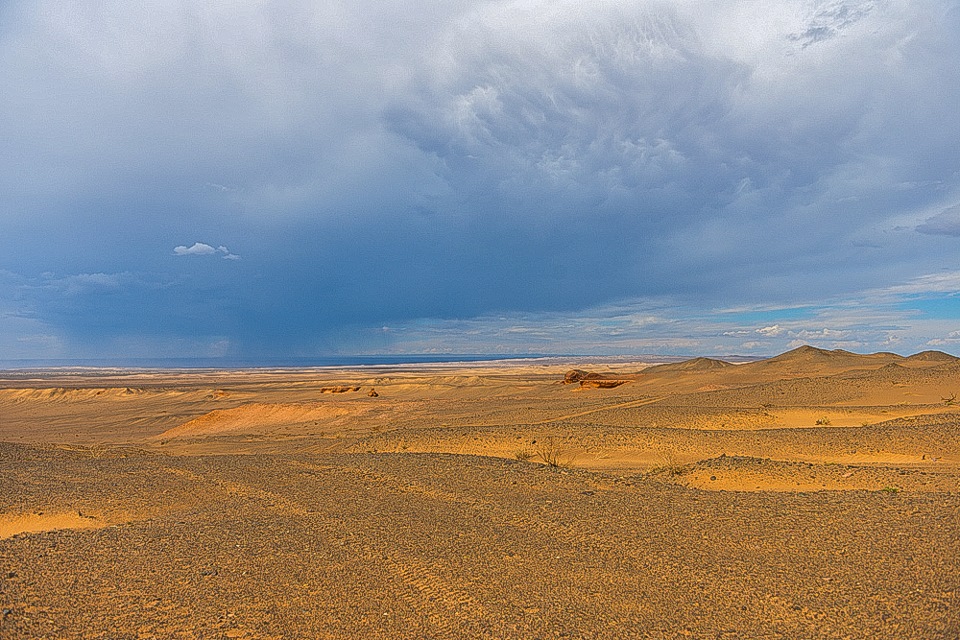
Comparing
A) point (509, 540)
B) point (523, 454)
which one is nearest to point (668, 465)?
point (523, 454)

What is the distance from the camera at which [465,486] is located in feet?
37.7

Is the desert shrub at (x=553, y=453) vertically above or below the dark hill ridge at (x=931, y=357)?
below

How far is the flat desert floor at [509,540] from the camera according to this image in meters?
5.60

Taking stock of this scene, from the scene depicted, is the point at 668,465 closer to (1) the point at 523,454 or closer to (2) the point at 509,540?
(1) the point at 523,454

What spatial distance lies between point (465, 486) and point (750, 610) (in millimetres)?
6474

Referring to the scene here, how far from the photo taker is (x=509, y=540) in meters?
7.93

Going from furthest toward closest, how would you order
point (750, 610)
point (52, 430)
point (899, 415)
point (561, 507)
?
point (52, 430) → point (899, 415) → point (561, 507) → point (750, 610)

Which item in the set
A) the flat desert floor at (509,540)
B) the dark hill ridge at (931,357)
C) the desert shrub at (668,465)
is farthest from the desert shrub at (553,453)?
the dark hill ridge at (931,357)

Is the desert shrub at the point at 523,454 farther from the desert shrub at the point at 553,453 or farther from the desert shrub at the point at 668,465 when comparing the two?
the desert shrub at the point at 668,465

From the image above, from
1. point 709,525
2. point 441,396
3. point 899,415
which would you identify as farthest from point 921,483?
point 441,396

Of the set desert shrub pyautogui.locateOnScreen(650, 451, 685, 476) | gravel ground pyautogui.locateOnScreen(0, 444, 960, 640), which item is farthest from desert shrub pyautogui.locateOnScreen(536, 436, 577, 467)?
gravel ground pyautogui.locateOnScreen(0, 444, 960, 640)

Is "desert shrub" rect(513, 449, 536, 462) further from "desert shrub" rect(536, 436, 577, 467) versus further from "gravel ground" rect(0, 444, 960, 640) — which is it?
"gravel ground" rect(0, 444, 960, 640)

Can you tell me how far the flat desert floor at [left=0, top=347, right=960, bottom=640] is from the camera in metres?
5.60

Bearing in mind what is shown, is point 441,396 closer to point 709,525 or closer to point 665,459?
point 665,459
